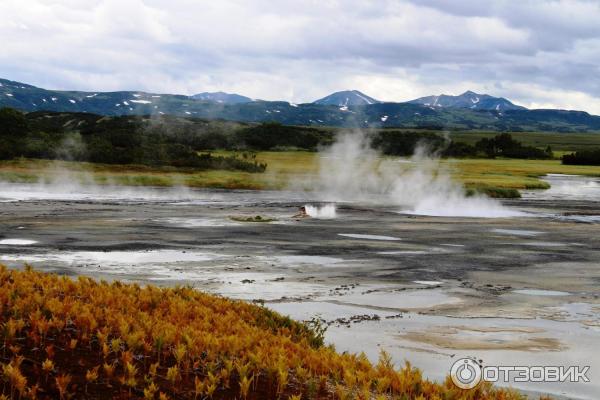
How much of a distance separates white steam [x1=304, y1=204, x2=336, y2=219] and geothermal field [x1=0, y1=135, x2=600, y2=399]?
10cm

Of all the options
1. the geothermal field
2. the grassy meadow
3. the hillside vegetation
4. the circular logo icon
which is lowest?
the grassy meadow

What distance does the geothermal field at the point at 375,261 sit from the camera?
13.2 meters

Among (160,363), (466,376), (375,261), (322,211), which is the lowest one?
(322,211)

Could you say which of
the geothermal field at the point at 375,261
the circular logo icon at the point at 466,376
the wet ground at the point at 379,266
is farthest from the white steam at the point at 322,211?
the circular logo icon at the point at 466,376

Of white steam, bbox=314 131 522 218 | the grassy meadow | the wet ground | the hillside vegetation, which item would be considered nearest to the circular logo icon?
the hillside vegetation

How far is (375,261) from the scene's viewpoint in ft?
75.1

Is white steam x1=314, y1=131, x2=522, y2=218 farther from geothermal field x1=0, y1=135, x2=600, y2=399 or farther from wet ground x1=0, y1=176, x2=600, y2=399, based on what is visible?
wet ground x1=0, y1=176, x2=600, y2=399

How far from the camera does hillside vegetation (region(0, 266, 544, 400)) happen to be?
705 centimetres

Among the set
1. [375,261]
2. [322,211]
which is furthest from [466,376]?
[322,211]

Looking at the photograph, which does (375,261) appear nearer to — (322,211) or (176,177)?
(322,211)

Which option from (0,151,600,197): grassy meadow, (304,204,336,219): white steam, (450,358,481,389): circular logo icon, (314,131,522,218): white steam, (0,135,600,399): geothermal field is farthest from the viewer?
(0,151,600,197): grassy meadow

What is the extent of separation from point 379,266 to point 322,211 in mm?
21349

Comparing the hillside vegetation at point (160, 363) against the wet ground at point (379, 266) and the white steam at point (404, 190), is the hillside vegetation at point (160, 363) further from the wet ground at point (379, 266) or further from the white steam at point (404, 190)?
the white steam at point (404, 190)

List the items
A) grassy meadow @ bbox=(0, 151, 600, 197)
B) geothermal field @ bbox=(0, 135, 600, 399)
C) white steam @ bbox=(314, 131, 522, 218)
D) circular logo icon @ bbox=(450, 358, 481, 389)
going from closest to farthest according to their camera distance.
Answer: circular logo icon @ bbox=(450, 358, 481, 389) < geothermal field @ bbox=(0, 135, 600, 399) < white steam @ bbox=(314, 131, 522, 218) < grassy meadow @ bbox=(0, 151, 600, 197)
